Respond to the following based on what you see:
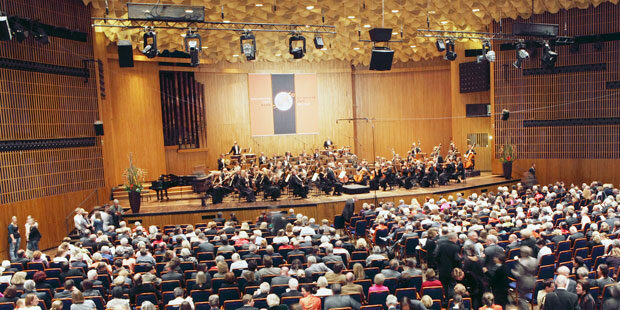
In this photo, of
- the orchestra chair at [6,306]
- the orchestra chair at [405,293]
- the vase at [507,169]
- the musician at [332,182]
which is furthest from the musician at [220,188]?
the vase at [507,169]

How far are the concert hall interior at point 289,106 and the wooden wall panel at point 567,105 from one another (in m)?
0.06

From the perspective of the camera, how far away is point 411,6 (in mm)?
17766

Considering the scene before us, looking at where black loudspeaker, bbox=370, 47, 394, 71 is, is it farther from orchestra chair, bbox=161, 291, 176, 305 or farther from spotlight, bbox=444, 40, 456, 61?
orchestra chair, bbox=161, 291, 176, 305

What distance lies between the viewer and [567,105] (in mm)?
21469

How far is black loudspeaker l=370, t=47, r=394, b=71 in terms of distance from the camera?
14.9 m

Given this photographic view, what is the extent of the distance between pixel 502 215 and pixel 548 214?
102 cm

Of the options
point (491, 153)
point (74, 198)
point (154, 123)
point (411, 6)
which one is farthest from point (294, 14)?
point (491, 153)

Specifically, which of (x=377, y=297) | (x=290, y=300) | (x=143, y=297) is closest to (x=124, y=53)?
(x=143, y=297)

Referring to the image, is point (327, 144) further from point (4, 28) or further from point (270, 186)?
point (4, 28)

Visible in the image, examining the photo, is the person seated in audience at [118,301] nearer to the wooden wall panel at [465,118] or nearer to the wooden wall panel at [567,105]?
the wooden wall panel at [567,105]

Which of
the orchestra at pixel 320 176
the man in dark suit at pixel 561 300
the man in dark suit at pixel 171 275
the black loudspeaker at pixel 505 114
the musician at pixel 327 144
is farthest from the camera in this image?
the musician at pixel 327 144

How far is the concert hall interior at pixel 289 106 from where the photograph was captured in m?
15.2

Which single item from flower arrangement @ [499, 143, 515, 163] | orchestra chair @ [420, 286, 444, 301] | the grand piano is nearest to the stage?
the grand piano

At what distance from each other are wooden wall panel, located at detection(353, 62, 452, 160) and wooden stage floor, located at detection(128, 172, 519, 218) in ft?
22.6
